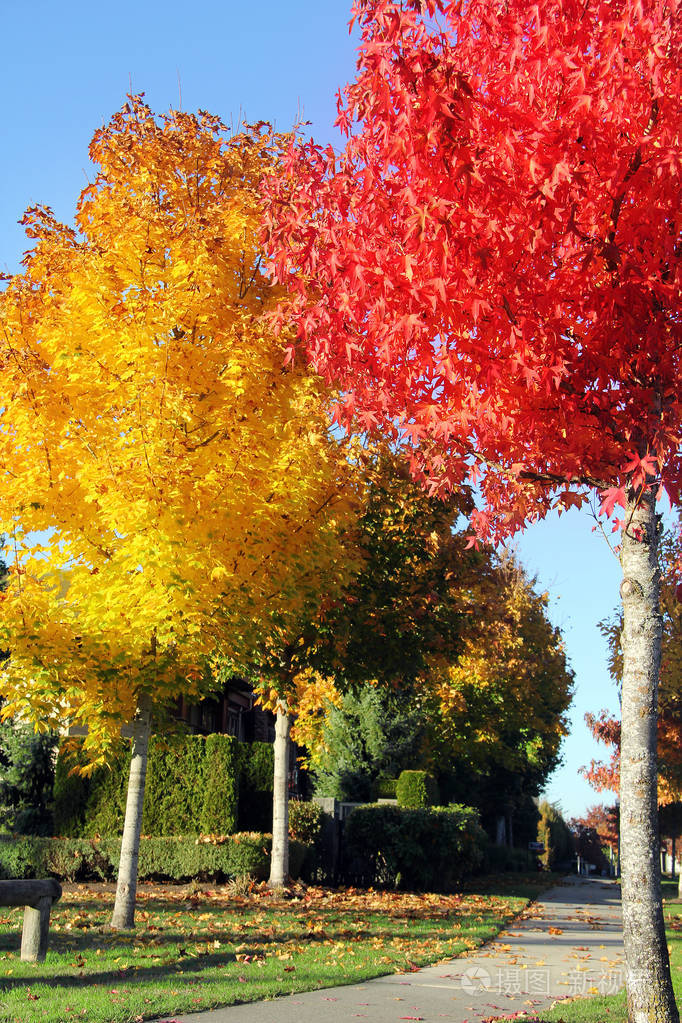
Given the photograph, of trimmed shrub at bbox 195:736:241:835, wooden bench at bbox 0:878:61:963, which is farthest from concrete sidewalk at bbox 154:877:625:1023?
trimmed shrub at bbox 195:736:241:835

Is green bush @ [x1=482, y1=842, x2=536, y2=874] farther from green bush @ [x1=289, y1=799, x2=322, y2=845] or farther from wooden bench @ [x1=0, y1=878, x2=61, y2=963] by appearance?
wooden bench @ [x1=0, y1=878, x2=61, y2=963]

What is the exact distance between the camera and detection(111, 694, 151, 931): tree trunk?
36.5ft

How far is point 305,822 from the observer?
1944cm

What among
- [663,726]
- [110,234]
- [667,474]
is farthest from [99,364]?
[663,726]

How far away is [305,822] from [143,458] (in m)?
11.6

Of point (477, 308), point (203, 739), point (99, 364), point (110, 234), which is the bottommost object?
point (203, 739)

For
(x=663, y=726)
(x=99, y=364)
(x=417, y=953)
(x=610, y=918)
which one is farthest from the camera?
(x=663, y=726)

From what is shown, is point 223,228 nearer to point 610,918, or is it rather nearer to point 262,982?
point 262,982

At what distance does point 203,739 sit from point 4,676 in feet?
34.4

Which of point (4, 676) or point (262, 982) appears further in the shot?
point (4, 676)

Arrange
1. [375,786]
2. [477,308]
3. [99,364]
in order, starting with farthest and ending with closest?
[375,786]
[99,364]
[477,308]

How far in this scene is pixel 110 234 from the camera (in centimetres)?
1177

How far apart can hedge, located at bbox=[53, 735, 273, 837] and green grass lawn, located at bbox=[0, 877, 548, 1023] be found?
9.99ft

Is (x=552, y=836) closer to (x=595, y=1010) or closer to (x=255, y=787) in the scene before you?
(x=255, y=787)
